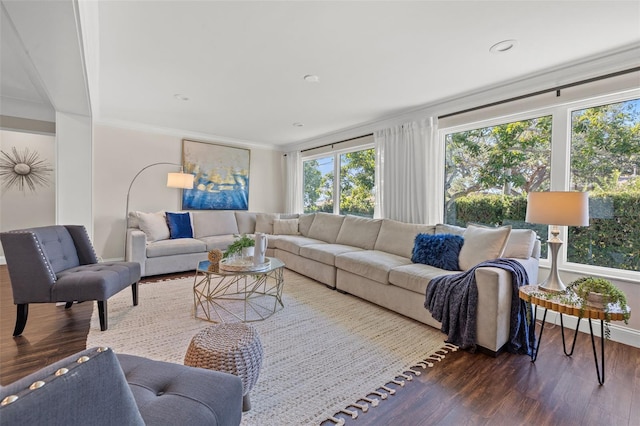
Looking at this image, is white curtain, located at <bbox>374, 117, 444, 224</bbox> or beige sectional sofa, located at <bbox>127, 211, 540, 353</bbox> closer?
beige sectional sofa, located at <bbox>127, 211, 540, 353</bbox>

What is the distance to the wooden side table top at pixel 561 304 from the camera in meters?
1.77

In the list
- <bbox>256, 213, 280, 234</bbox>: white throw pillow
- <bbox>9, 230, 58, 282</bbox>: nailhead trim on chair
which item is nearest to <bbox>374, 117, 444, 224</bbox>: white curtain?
<bbox>256, 213, 280, 234</bbox>: white throw pillow

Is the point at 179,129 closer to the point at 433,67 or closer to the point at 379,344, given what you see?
the point at 433,67

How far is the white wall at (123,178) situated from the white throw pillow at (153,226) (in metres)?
0.63

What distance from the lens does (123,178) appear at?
15.8 feet

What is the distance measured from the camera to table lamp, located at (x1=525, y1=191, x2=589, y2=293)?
79.4 inches

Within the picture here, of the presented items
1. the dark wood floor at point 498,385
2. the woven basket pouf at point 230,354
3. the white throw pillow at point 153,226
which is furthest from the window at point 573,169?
the white throw pillow at point 153,226

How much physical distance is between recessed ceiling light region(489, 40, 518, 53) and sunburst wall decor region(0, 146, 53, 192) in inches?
270

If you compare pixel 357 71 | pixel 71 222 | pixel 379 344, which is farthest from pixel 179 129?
pixel 379 344

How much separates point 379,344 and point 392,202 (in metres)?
2.40

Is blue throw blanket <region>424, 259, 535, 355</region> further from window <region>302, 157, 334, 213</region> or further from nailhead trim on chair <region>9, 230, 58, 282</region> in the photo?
window <region>302, 157, 334, 213</region>

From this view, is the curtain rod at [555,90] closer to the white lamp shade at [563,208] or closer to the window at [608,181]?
the window at [608,181]

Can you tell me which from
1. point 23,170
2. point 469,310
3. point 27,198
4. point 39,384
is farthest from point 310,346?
point 23,170

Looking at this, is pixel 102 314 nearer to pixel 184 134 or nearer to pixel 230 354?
pixel 230 354
